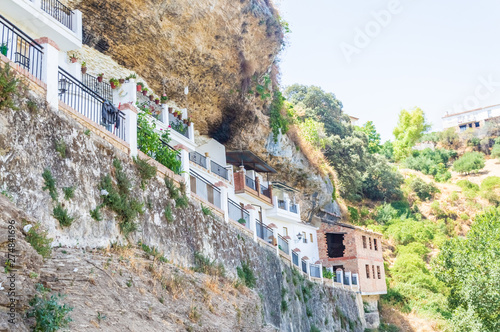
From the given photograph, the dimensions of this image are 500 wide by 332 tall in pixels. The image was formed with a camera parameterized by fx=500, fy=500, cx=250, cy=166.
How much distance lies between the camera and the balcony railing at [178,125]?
2198 centimetres

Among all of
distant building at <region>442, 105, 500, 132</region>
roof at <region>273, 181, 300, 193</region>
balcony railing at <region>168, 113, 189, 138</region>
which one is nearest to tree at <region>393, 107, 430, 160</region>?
distant building at <region>442, 105, 500, 132</region>

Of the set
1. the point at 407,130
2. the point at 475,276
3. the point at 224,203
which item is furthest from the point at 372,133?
the point at 224,203

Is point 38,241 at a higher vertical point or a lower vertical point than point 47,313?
higher

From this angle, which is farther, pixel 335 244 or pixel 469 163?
pixel 469 163

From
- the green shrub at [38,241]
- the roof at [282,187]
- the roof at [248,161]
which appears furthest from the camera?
the roof at [282,187]

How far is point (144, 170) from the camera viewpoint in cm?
1230

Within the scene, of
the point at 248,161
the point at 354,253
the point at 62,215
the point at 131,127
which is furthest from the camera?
the point at 354,253

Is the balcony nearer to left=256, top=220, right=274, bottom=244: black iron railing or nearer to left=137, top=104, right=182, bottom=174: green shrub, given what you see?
left=137, top=104, right=182, bottom=174: green shrub

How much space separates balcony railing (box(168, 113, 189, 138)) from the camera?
72.1ft

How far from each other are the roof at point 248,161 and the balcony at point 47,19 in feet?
45.7

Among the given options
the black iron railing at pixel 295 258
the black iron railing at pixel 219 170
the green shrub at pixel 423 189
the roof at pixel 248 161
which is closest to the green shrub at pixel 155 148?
the black iron railing at pixel 219 170

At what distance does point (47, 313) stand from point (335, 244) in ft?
107

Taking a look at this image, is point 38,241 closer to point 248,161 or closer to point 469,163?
point 248,161

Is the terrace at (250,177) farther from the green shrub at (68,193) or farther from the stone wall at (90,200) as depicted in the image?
the green shrub at (68,193)
